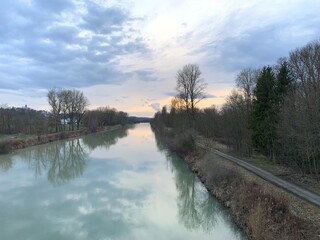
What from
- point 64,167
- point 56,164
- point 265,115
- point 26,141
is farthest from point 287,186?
point 26,141

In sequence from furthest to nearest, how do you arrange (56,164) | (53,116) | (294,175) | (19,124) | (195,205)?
1. (53,116)
2. (19,124)
3. (56,164)
4. (294,175)
5. (195,205)

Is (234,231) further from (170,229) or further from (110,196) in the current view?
(110,196)

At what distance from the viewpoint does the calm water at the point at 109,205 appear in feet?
38.7

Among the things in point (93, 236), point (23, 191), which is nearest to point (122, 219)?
point (93, 236)

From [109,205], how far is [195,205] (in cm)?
453

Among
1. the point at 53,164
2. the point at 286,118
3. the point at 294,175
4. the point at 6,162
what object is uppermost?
the point at 286,118

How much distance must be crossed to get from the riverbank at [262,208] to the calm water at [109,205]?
703 mm

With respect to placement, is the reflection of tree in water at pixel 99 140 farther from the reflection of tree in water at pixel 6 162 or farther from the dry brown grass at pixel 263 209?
the dry brown grass at pixel 263 209

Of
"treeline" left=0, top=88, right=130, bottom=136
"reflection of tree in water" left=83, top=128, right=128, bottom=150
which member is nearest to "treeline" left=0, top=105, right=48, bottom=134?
"treeline" left=0, top=88, right=130, bottom=136

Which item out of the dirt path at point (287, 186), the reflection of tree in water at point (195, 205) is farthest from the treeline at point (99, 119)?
the dirt path at point (287, 186)

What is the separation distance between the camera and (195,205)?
1598cm

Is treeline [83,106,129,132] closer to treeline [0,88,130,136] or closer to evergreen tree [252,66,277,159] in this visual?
treeline [0,88,130,136]

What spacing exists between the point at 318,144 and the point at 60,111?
2408 inches

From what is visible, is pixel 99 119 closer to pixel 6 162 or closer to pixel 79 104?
pixel 79 104
